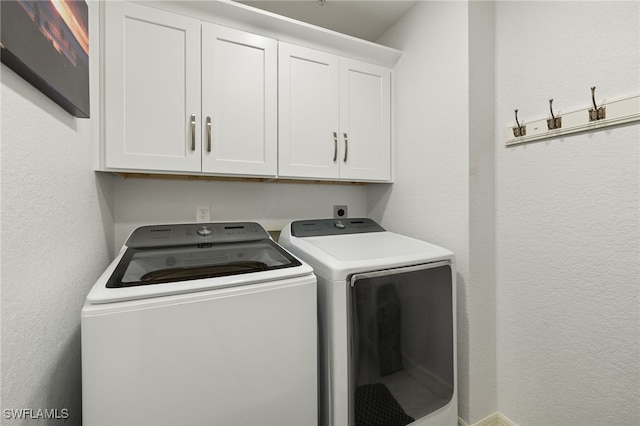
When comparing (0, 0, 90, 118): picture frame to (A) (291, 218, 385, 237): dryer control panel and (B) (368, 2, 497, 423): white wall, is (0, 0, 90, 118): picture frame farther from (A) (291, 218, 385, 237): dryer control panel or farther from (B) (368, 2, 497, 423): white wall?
(B) (368, 2, 497, 423): white wall

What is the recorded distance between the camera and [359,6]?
1.75m

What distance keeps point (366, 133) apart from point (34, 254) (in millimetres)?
1738

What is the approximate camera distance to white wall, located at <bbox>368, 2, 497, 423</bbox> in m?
1.45

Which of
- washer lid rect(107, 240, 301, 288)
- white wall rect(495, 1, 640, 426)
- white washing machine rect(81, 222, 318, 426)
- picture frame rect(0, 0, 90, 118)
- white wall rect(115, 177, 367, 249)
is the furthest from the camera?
white wall rect(115, 177, 367, 249)

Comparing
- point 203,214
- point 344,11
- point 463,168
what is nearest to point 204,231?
point 203,214

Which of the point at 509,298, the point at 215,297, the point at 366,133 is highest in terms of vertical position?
the point at 366,133

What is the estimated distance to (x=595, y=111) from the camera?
114 centimetres

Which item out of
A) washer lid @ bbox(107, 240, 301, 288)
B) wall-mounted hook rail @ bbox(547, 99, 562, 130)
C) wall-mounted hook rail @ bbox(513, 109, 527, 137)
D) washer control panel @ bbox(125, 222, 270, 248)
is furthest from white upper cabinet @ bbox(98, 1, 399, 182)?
wall-mounted hook rail @ bbox(547, 99, 562, 130)

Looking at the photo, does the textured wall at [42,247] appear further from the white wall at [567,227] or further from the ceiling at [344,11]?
the white wall at [567,227]

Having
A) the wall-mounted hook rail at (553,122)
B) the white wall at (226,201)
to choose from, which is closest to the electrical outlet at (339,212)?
the white wall at (226,201)

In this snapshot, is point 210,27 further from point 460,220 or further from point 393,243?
point 460,220

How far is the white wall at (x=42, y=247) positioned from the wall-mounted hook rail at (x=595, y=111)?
2.01 metres

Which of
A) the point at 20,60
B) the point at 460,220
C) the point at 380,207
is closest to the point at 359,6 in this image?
the point at 380,207

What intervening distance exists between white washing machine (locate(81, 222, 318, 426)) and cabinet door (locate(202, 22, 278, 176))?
1.88 ft
